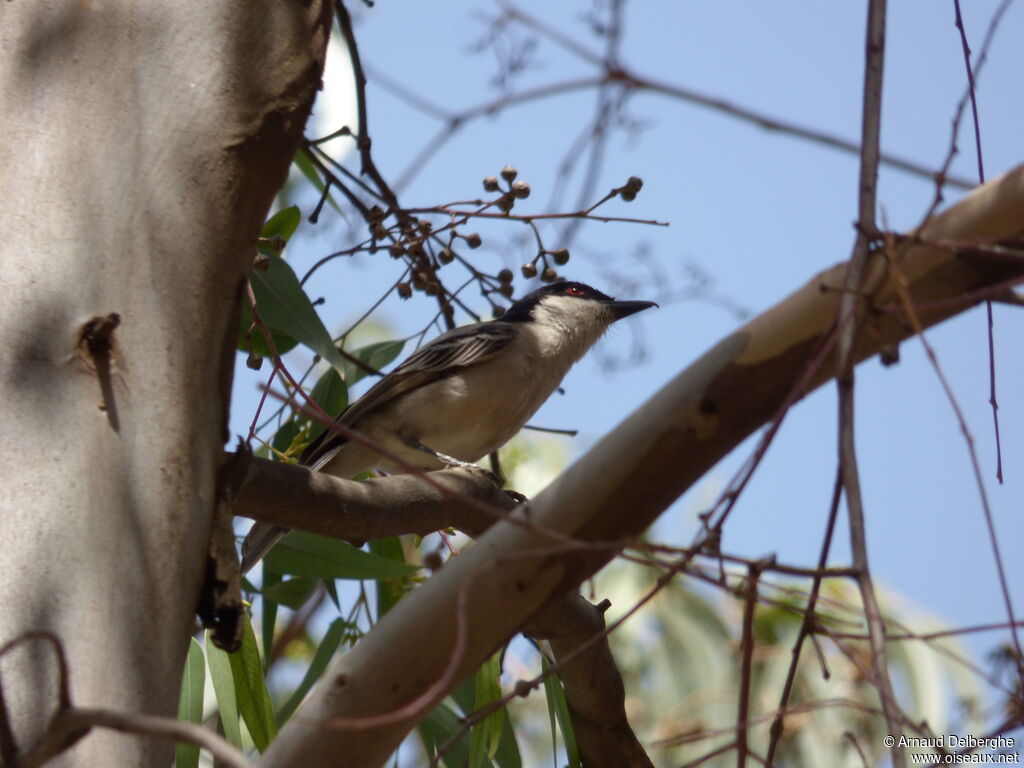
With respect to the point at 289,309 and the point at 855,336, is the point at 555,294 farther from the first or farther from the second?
the point at 855,336

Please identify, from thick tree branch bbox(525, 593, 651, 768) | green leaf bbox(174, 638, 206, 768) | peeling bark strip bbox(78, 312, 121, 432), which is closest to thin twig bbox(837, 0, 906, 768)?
peeling bark strip bbox(78, 312, 121, 432)

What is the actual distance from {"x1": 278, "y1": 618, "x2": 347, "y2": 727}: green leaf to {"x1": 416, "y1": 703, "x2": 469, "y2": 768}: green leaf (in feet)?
1.05

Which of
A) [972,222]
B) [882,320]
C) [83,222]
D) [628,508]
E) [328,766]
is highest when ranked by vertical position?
[83,222]

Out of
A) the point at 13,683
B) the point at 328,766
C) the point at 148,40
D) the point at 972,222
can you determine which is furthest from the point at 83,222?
the point at 972,222

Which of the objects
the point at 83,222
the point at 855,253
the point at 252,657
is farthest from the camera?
the point at 252,657

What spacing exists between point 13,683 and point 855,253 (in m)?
1.16

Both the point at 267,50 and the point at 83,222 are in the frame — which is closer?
the point at 83,222

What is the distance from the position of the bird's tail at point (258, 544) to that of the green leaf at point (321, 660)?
1.07 ft

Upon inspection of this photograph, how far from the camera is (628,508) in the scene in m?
1.58

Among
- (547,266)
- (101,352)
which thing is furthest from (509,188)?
(101,352)

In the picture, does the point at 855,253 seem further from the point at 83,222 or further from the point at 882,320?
the point at 83,222

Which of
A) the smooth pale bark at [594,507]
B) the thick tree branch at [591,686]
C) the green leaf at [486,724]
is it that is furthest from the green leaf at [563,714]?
the smooth pale bark at [594,507]

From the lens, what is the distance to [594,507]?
5.15 feet

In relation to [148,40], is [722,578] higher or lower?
lower
